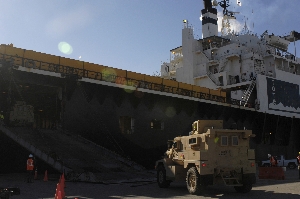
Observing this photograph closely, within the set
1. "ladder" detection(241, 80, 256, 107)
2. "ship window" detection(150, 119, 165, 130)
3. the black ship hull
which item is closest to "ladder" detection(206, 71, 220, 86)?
"ladder" detection(241, 80, 256, 107)

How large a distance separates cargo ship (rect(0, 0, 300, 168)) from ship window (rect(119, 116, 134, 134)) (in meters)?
0.10

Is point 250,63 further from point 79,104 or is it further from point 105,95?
point 79,104

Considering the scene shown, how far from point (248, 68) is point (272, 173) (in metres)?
27.5

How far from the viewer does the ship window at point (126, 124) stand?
29.6 meters

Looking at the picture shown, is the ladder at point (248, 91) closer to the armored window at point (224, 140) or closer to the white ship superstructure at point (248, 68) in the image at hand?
the white ship superstructure at point (248, 68)

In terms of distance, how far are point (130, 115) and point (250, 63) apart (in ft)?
74.3

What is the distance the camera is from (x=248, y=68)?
44219 millimetres

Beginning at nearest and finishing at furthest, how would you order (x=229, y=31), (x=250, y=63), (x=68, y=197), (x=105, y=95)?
(x=68, y=197), (x=105, y=95), (x=250, y=63), (x=229, y=31)

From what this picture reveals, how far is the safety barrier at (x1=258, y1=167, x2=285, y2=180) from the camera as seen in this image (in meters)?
18.5

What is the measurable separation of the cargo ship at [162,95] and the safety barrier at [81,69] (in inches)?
3.6

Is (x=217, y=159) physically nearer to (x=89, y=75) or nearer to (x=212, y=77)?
(x=89, y=75)

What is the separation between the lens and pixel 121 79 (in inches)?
1153

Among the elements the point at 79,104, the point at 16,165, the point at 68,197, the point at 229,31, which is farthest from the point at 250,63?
the point at 68,197

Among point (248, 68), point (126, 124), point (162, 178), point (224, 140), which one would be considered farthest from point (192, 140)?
point (248, 68)
